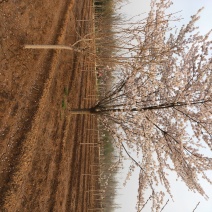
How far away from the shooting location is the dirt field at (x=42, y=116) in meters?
5.57

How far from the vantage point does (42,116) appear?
7.29m

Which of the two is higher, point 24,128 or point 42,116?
point 42,116

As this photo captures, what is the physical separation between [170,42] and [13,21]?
4.43 meters

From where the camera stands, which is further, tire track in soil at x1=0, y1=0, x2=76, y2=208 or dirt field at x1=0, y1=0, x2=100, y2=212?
dirt field at x1=0, y1=0, x2=100, y2=212

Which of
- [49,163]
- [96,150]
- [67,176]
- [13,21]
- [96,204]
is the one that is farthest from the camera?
[96,150]

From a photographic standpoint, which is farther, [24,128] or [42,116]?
[42,116]

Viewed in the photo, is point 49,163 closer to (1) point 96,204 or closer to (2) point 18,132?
(2) point 18,132

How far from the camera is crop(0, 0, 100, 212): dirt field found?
18.3ft

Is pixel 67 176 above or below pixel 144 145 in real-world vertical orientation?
below

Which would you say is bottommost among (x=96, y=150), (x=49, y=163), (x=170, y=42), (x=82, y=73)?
(x=49, y=163)

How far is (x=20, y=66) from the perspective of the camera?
6156 millimetres

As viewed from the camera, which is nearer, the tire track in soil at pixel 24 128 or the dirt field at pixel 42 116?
the tire track in soil at pixel 24 128

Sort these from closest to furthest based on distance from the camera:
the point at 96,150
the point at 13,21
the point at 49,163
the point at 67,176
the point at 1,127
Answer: the point at 1,127 → the point at 13,21 → the point at 49,163 → the point at 67,176 → the point at 96,150

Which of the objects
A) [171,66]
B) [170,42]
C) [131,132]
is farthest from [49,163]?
[170,42]
